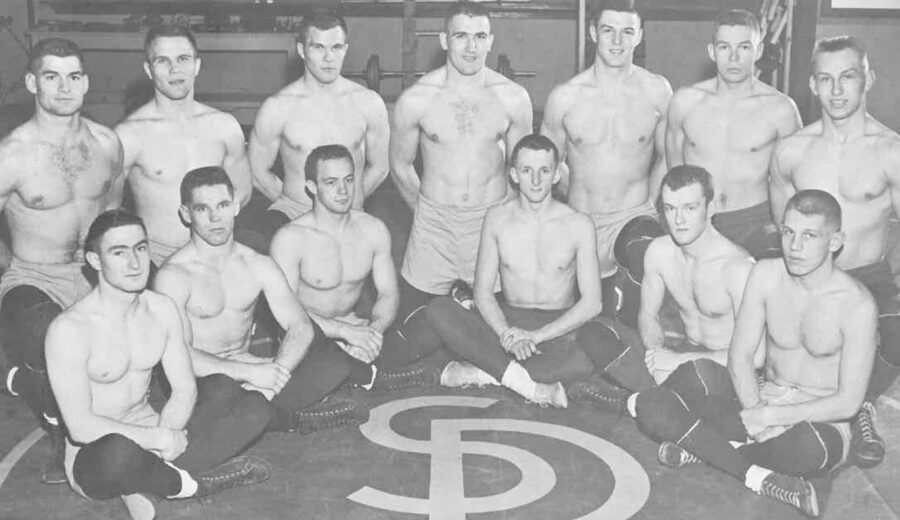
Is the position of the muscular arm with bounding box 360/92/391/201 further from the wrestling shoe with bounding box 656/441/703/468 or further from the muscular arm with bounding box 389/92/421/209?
the wrestling shoe with bounding box 656/441/703/468

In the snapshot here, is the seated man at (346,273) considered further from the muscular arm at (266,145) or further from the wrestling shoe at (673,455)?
the wrestling shoe at (673,455)

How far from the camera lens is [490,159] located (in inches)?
227

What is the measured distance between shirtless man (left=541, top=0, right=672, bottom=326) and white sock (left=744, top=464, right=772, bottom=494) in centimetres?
166

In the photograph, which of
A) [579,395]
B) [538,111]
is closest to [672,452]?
[579,395]

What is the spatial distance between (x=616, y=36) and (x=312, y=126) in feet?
5.65

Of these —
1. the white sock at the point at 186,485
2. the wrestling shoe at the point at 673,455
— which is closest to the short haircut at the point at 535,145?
the wrestling shoe at the point at 673,455

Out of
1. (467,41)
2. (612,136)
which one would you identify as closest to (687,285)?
(612,136)

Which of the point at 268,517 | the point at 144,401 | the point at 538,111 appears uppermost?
the point at 538,111

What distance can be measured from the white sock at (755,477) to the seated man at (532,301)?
1.05 meters

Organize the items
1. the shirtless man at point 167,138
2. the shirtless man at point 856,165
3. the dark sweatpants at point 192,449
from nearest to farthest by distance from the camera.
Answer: the dark sweatpants at point 192,449 → the shirtless man at point 856,165 → the shirtless man at point 167,138

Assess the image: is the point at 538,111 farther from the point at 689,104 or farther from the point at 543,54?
the point at 689,104

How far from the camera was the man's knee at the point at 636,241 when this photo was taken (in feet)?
17.6

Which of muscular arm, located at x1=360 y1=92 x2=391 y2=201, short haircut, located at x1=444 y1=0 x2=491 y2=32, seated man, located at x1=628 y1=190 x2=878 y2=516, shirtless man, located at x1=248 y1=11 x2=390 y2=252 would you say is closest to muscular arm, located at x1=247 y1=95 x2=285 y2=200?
shirtless man, located at x1=248 y1=11 x2=390 y2=252

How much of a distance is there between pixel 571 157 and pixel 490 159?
45cm
